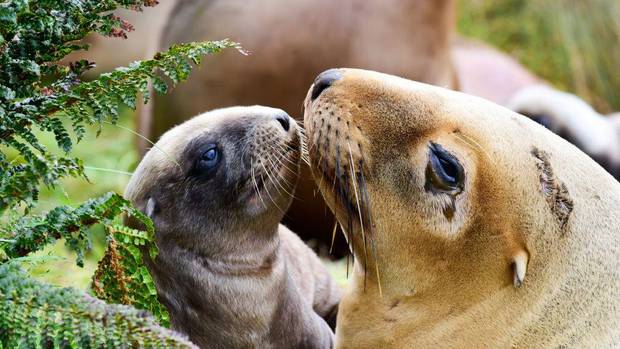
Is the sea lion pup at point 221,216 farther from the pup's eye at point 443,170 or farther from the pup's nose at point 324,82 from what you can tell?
the pup's eye at point 443,170

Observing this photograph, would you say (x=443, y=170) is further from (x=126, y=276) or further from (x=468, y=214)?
(x=126, y=276)

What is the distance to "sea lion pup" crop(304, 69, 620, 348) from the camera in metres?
3.21

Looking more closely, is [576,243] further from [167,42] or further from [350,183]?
[167,42]

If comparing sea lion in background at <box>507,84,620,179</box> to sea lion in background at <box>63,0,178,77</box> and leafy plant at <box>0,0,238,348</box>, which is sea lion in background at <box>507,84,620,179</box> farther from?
sea lion in background at <box>63,0,178,77</box>

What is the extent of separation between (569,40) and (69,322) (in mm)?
10881

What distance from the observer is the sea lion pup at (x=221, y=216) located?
360 cm

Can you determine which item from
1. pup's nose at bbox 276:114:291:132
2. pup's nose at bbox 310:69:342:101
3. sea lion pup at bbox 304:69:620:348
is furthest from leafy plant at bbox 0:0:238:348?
pup's nose at bbox 276:114:291:132

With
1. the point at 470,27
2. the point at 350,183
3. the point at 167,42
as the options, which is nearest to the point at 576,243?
the point at 350,183

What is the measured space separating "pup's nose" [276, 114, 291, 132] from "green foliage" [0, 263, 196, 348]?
A: 53.0 inches

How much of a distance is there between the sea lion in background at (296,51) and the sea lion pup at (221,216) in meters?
2.47

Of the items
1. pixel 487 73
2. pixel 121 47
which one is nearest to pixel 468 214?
pixel 487 73

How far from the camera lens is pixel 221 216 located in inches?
142

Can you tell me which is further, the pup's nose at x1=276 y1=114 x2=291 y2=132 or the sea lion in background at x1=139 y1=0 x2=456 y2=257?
the sea lion in background at x1=139 y1=0 x2=456 y2=257

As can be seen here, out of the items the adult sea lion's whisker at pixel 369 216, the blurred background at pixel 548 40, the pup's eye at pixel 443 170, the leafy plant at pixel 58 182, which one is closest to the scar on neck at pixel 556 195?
the pup's eye at pixel 443 170
